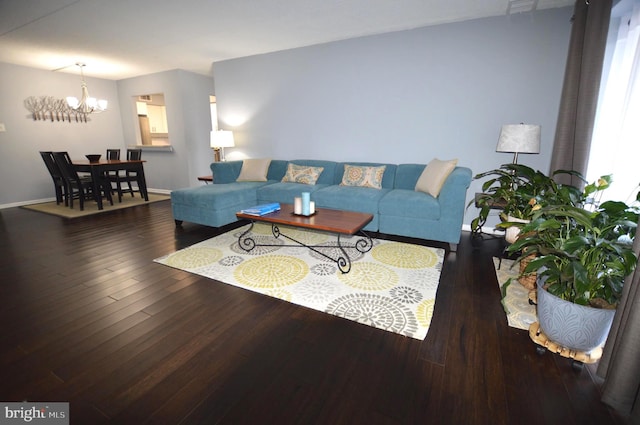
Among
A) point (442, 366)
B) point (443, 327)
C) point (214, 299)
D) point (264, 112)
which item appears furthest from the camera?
point (264, 112)

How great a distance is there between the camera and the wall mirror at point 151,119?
6486mm

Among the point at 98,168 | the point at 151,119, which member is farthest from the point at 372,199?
the point at 151,119

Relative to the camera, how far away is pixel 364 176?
3.69 m

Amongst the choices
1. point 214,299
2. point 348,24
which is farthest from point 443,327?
point 348,24

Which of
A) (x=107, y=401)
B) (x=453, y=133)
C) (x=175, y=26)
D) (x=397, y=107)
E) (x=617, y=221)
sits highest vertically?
(x=175, y=26)

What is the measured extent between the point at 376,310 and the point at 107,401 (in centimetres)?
142

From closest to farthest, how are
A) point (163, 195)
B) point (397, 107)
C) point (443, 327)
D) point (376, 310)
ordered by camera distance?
1. point (443, 327)
2. point (376, 310)
3. point (397, 107)
4. point (163, 195)

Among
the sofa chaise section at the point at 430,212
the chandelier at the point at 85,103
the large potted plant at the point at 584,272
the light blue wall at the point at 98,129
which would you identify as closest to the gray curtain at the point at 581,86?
the sofa chaise section at the point at 430,212

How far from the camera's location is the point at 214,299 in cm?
197

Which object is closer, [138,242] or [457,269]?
[457,269]

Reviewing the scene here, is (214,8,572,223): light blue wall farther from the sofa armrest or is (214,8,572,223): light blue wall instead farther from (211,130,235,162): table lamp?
the sofa armrest

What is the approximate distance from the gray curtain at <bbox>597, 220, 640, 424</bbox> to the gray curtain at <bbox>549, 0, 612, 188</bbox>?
162 centimetres

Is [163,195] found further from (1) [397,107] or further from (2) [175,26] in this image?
(1) [397,107]

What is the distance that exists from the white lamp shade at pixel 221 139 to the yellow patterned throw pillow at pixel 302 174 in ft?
4.57
